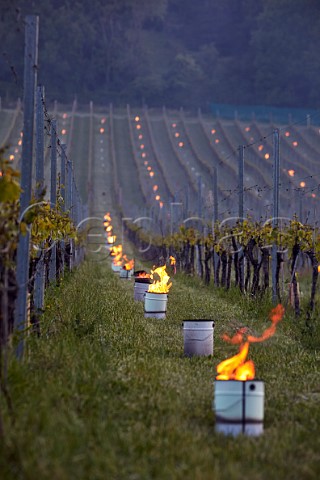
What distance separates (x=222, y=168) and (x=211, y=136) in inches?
810

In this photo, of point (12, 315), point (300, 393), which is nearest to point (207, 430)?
point (300, 393)

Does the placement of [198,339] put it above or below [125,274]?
below

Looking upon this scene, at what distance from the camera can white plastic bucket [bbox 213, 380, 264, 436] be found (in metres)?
9.52

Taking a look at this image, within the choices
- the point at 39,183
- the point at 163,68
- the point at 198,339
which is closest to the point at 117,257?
the point at 39,183

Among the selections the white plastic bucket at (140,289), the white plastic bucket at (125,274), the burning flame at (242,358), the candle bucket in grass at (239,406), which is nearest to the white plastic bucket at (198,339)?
the burning flame at (242,358)

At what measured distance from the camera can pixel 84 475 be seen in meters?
7.57

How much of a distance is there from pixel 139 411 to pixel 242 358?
119cm

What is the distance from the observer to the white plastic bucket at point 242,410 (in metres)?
9.52

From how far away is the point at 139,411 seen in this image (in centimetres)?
1008

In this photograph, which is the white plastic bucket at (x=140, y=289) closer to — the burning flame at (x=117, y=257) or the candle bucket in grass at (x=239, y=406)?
the candle bucket in grass at (x=239, y=406)

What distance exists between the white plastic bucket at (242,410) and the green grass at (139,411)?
0.16 meters

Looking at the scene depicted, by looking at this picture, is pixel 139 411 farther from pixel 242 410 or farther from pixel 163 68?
pixel 163 68

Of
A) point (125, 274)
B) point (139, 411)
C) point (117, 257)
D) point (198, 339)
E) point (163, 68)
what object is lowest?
point (139, 411)

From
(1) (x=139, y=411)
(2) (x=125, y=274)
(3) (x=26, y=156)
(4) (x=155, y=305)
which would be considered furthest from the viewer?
(2) (x=125, y=274)
